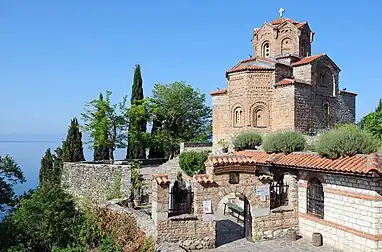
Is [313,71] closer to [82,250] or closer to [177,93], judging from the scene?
[177,93]

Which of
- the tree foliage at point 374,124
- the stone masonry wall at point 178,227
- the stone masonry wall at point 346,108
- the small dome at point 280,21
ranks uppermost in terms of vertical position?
the small dome at point 280,21

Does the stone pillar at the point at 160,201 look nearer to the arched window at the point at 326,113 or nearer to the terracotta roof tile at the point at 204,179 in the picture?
the terracotta roof tile at the point at 204,179

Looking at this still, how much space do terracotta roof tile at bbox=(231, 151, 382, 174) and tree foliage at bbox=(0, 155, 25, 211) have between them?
60.3 feet

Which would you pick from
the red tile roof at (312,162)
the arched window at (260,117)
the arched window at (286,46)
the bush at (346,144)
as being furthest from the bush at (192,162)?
the bush at (346,144)

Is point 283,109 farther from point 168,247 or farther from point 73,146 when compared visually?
point 168,247

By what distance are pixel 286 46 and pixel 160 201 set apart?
24919 millimetres

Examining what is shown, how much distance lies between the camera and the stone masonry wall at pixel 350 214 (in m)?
9.44

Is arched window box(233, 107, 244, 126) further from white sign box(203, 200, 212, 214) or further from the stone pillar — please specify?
the stone pillar

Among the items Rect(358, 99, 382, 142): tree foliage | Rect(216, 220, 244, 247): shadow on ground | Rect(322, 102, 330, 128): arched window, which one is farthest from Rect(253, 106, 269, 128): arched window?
Rect(216, 220, 244, 247): shadow on ground

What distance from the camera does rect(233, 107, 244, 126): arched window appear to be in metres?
27.9

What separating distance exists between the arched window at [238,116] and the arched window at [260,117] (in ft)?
3.26

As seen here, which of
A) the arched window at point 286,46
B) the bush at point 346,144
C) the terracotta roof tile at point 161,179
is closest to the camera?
the bush at point 346,144

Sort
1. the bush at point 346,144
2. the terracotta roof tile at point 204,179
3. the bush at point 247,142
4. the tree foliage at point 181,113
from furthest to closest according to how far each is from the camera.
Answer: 1. the tree foliage at point 181,113
2. the bush at point 247,142
3. the terracotta roof tile at point 204,179
4. the bush at point 346,144

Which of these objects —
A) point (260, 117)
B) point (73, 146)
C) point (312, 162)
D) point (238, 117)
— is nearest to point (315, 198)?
point (312, 162)
